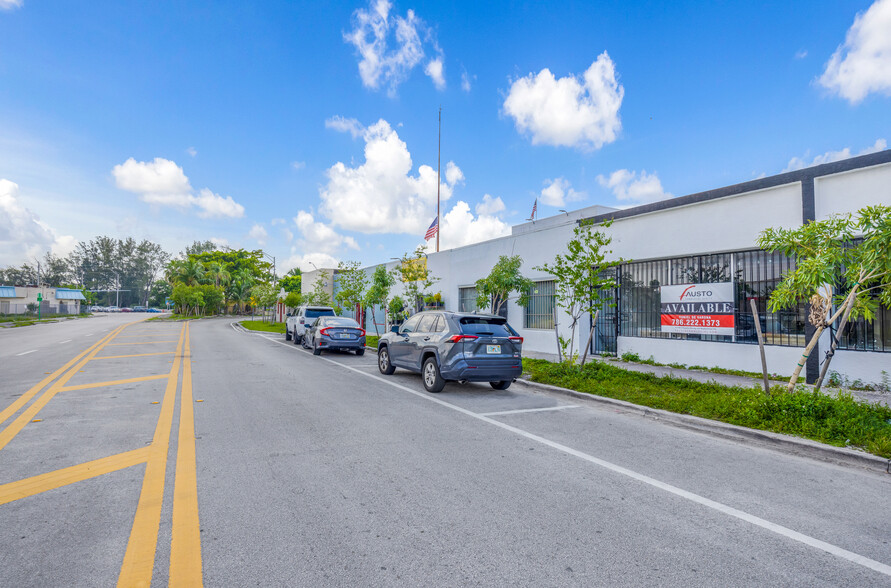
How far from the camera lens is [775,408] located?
22.5 ft

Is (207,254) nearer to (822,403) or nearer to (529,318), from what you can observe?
(529,318)

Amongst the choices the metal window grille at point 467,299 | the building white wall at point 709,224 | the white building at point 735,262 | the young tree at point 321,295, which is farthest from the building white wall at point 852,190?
the young tree at point 321,295

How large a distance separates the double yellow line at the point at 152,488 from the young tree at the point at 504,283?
34.9 ft

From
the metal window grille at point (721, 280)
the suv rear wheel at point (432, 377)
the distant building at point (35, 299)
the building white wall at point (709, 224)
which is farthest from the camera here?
the distant building at point (35, 299)

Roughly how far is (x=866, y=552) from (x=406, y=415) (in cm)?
547

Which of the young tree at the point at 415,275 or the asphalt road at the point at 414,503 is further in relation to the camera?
the young tree at the point at 415,275

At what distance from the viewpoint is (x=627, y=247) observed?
47.9ft

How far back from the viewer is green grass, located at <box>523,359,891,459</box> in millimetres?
5969

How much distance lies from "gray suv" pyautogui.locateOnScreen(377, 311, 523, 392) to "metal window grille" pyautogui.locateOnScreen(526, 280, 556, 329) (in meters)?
7.77

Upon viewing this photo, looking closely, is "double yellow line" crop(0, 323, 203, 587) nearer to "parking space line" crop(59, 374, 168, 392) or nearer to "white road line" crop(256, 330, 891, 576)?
"parking space line" crop(59, 374, 168, 392)

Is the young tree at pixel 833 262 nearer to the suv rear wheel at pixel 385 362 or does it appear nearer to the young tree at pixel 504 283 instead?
the suv rear wheel at pixel 385 362

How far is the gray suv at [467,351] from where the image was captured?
9492 mm

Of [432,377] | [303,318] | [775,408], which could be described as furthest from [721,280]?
[303,318]

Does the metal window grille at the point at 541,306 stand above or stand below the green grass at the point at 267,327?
above
